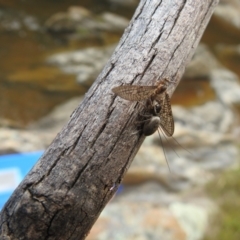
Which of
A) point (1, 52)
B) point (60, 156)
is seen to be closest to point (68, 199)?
point (60, 156)

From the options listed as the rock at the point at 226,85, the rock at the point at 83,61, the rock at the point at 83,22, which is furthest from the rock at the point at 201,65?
the rock at the point at 83,22

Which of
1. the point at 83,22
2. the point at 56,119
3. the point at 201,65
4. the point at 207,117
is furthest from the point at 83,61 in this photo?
the point at 207,117

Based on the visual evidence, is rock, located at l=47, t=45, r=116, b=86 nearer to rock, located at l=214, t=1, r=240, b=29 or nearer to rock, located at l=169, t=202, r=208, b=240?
rock, located at l=214, t=1, r=240, b=29

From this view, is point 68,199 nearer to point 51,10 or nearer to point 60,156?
point 60,156

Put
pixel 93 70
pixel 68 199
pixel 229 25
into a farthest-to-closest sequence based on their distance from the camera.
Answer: pixel 229 25 → pixel 93 70 → pixel 68 199

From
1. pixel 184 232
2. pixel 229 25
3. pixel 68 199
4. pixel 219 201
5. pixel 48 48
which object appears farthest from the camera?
pixel 229 25

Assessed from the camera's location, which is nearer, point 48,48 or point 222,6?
point 48,48

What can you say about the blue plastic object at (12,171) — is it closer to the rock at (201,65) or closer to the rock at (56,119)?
the rock at (56,119)
